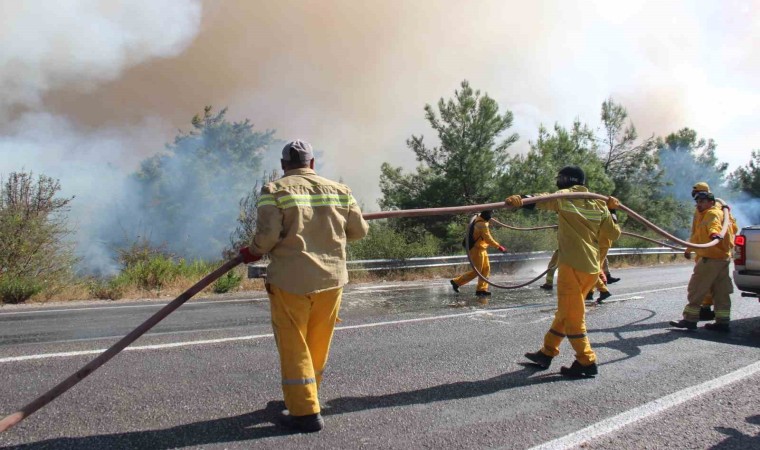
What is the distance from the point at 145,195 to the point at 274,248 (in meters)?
20.3

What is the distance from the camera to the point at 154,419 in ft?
10.6

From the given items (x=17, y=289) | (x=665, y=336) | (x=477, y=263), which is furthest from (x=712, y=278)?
(x=17, y=289)

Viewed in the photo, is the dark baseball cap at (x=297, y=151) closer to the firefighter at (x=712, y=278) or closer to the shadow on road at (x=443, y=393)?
the shadow on road at (x=443, y=393)

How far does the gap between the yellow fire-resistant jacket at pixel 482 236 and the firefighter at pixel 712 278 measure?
3.32 metres

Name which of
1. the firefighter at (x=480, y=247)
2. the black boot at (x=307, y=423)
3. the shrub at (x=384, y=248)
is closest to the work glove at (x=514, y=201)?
the black boot at (x=307, y=423)

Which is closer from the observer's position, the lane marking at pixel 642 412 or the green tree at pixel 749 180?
the lane marking at pixel 642 412

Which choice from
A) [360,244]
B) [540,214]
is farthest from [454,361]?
[540,214]

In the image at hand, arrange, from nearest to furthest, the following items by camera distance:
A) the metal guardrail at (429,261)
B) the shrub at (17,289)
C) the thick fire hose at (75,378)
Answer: the thick fire hose at (75,378) → the shrub at (17,289) → the metal guardrail at (429,261)

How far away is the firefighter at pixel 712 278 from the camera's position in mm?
6262

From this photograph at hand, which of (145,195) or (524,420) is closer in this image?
(524,420)

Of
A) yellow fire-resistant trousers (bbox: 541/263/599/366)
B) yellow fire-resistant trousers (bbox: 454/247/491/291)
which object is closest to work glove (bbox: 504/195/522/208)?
yellow fire-resistant trousers (bbox: 541/263/599/366)

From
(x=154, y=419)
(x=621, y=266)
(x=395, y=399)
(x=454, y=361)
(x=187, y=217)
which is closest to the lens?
(x=154, y=419)

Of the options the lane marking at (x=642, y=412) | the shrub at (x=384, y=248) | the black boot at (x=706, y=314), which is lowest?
the lane marking at (x=642, y=412)

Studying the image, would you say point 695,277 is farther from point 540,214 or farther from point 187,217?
point 187,217
